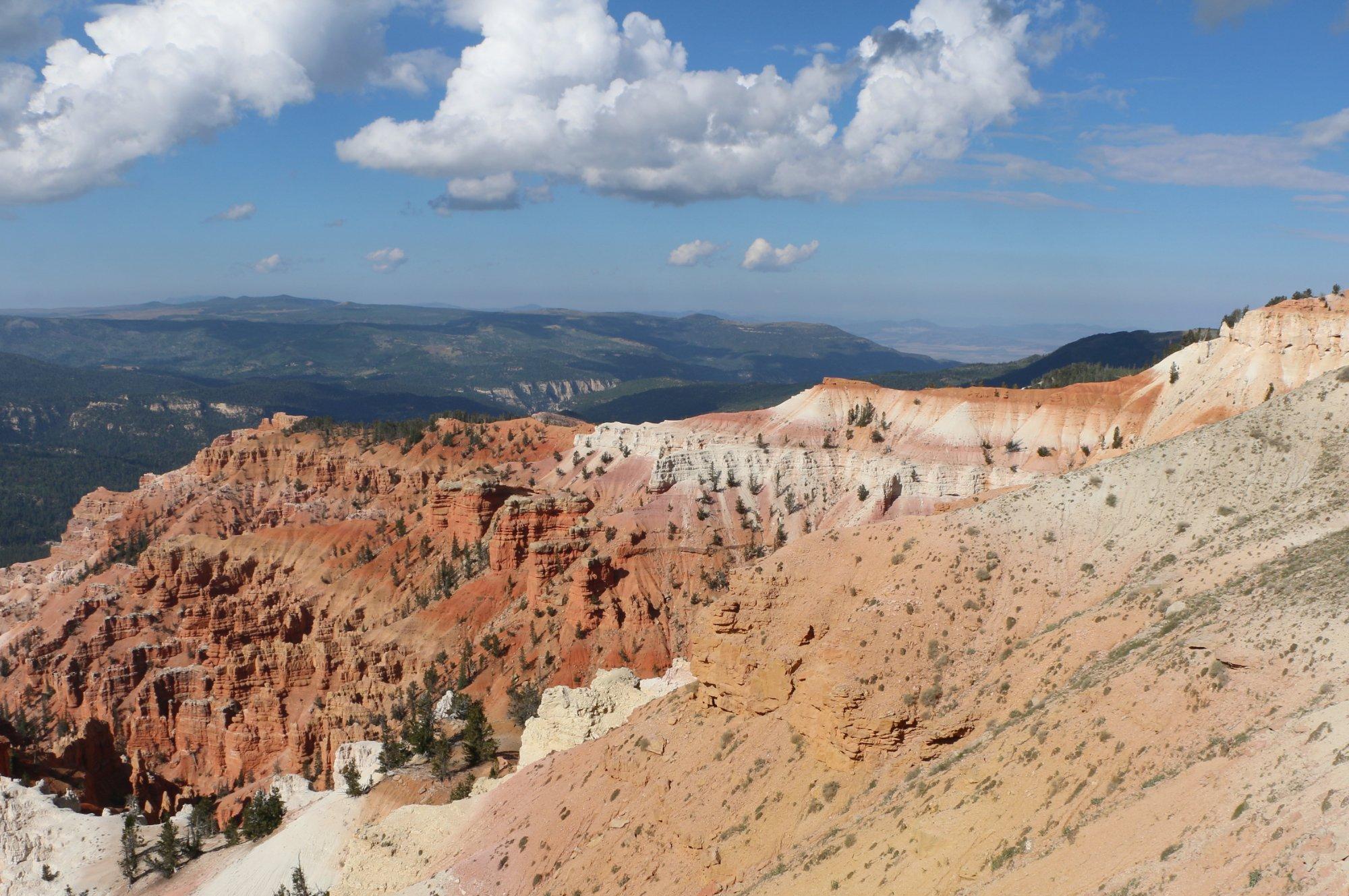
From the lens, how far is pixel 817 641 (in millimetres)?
28031

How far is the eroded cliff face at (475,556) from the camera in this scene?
60.3 meters

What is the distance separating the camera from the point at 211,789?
58938 millimetres

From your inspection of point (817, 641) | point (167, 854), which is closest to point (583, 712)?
point (817, 641)

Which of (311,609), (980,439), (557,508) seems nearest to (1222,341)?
(980,439)

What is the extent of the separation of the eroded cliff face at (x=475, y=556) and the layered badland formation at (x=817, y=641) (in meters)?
0.28

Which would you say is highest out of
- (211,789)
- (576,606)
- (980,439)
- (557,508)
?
(980,439)

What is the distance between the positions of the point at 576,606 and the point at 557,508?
11124 millimetres

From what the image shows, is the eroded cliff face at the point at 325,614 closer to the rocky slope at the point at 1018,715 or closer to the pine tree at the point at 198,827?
the pine tree at the point at 198,827

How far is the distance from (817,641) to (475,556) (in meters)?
47.6

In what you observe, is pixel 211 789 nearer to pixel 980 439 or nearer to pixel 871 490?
pixel 871 490

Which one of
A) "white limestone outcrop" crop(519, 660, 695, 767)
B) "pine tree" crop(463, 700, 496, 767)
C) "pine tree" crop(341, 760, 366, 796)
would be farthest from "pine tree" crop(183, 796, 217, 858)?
"white limestone outcrop" crop(519, 660, 695, 767)

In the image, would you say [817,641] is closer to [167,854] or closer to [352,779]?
[352,779]

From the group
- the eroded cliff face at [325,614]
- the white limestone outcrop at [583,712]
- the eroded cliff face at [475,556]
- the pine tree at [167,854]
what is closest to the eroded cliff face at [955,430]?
the eroded cliff face at [475,556]

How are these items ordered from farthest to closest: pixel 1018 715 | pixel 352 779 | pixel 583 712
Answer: pixel 352 779
pixel 583 712
pixel 1018 715
